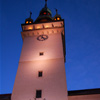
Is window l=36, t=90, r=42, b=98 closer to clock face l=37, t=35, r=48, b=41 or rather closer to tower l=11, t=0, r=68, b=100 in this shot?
tower l=11, t=0, r=68, b=100

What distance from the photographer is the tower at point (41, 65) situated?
1542 centimetres

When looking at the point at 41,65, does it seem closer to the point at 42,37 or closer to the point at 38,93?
the point at 38,93

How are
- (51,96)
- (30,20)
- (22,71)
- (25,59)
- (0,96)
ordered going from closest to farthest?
(51,96) → (0,96) → (22,71) → (25,59) → (30,20)

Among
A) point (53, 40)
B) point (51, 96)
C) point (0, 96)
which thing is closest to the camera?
point (51, 96)

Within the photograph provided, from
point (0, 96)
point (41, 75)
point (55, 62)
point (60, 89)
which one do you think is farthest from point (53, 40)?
point (0, 96)

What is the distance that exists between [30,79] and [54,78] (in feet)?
7.47

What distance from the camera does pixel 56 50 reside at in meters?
19.9

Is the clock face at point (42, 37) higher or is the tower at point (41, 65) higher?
the clock face at point (42, 37)

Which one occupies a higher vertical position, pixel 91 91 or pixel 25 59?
pixel 25 59

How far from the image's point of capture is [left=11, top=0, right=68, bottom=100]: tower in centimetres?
1542

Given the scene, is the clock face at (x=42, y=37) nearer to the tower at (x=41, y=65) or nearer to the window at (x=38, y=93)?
the tower at (x=41, y=65)

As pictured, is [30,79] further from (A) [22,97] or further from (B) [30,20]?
(B) [30,20]

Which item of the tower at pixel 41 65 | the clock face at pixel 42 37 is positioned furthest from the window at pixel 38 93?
the clock face at pixel 42 37

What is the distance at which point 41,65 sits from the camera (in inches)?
712
